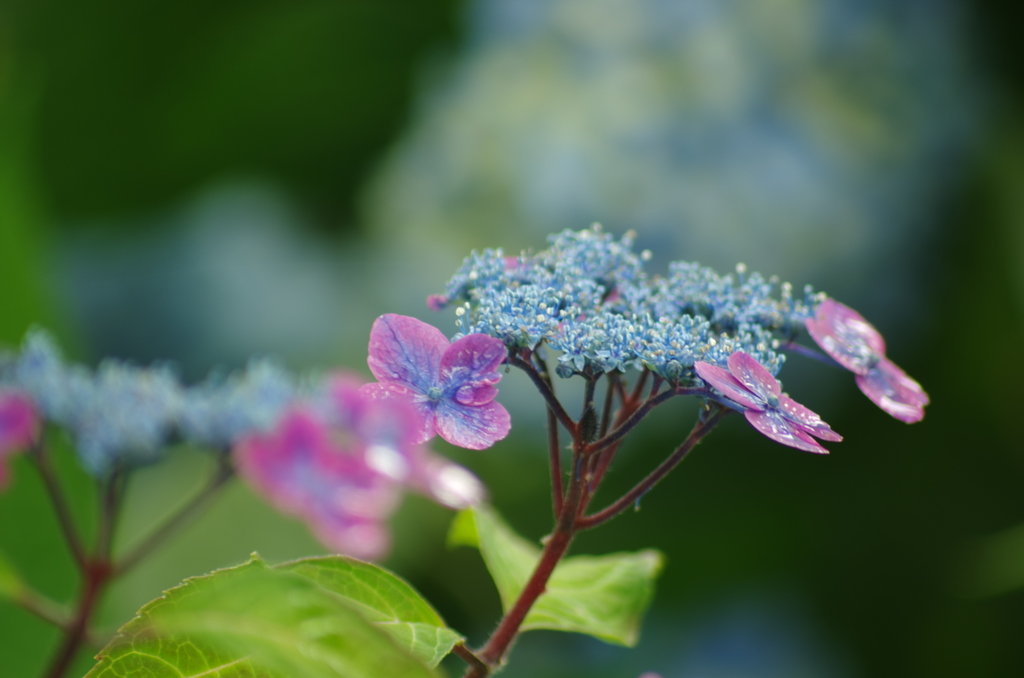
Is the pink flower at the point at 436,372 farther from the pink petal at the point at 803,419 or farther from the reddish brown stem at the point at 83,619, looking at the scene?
the reddish brown stem at the point at 83,619

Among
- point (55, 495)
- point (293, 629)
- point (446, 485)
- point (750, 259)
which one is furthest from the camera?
point (750, 259)

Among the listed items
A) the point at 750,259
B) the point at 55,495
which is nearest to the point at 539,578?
the point at 55,495

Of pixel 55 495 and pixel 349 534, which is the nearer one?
pixel 349 534

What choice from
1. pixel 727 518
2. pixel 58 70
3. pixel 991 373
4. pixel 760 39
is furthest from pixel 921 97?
pixel 58 70

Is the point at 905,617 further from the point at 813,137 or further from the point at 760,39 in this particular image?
the point at 760,39

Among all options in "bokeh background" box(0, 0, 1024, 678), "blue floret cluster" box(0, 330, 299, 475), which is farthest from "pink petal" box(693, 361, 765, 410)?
"bokeh background" box(0, 0, 1024, 678)

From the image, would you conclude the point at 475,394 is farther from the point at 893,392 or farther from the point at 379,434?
the point at 893,392

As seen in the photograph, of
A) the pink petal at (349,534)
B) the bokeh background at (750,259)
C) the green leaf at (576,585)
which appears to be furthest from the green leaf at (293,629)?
the bokeh background at (750,259)
